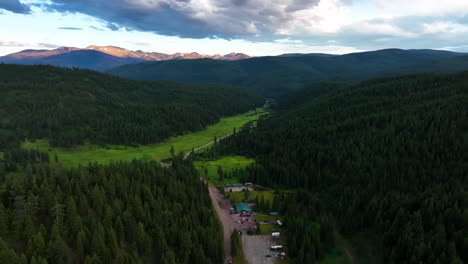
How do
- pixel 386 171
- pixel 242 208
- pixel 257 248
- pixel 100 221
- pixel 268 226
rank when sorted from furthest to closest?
pixel 386 171, pixel 242 208, pixel 268 226, pixel 257 248, pixel 100 221


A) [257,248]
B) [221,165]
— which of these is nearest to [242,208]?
[257,248]

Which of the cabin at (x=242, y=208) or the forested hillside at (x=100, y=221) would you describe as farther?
the cabin at (x=242, y=208)

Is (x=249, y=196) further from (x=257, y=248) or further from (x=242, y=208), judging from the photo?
(x=257, y=248)

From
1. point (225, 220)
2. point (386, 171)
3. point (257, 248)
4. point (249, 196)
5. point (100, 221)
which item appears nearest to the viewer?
point (100, 221)

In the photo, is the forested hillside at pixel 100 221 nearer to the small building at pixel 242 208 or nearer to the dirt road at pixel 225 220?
the dirt road at pixel 225 220

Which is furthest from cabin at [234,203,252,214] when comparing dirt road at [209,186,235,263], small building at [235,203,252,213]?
dirt road at [209,186,235,263]

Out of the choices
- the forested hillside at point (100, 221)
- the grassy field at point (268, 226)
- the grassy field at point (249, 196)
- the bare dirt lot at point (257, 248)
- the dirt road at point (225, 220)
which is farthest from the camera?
the grassy field at point (249, 196)

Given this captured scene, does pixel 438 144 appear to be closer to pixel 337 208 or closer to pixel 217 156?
pixel 337 208

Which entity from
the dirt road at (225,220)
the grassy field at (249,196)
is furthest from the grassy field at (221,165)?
the grassy field at (249,196)
